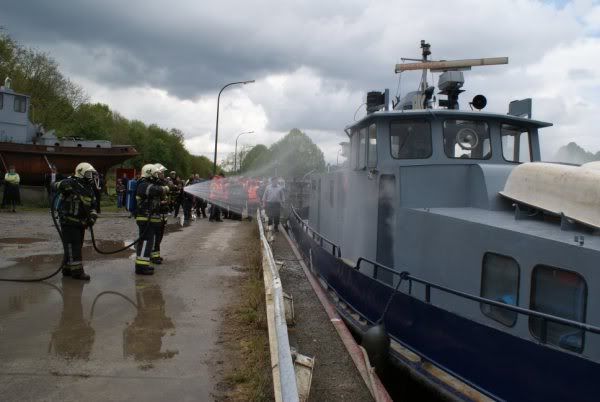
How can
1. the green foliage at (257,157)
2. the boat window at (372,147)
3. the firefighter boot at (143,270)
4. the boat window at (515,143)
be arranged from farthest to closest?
the green foliage at (257,157)
the firefighter boot at (143,270)
the boat window at (515,143)
the boat window at (372,147)

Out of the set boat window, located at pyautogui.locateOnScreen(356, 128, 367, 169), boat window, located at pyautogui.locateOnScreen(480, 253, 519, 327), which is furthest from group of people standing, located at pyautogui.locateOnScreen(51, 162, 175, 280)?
boat window, located at pyautogui.locateOnScreen(480, 253, 519, 327)

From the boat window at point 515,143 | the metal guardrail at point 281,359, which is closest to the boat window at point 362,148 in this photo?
the boat window at point 515,143

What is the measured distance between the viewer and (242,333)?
18.4 ft

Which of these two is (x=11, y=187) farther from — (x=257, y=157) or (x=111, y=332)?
(x=257, y=157)

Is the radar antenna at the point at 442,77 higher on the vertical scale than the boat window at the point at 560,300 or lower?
higher

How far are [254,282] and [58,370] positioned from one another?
12.1 ft

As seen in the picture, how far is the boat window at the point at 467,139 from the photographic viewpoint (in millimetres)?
6980

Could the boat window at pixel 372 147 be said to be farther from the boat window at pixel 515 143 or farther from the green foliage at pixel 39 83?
the green foliage at pixel 39 83

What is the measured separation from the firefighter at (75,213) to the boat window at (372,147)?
420 centimetres

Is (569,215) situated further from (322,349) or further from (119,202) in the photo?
(119,202)

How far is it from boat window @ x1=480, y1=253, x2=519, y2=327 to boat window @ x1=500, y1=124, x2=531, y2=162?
9.58 feet

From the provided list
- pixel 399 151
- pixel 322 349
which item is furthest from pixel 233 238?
pixel 322 349

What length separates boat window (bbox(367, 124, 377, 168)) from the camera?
710 cm

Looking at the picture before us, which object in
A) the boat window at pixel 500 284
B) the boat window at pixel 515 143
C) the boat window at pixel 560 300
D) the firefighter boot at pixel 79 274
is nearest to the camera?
the boat window at pixel 560 300
